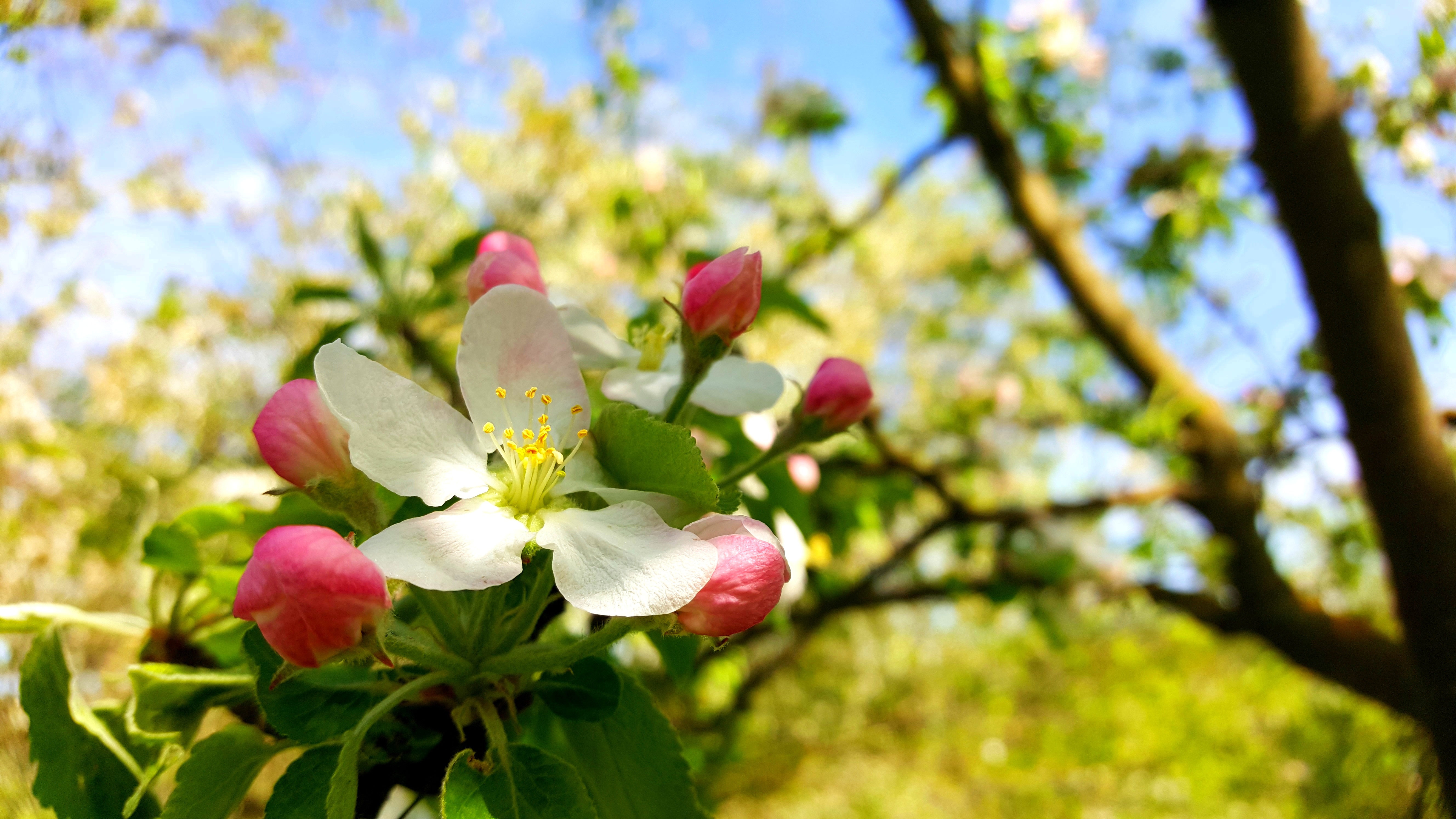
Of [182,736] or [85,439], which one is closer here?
[182,736]

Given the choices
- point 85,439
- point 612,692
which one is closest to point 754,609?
point 612,692

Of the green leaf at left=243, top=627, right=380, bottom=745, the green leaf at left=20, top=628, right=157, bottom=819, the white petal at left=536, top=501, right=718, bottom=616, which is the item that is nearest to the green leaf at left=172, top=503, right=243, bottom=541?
the green leaf at left=20, top=628, right=157, bottom=819

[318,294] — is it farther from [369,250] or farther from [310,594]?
[310,594]

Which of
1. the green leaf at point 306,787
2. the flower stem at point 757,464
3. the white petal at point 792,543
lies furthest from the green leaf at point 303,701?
the white petal at point 792,543

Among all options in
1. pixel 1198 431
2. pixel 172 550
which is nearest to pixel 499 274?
pixel 172 550

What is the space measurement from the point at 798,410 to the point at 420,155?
3.81 metres

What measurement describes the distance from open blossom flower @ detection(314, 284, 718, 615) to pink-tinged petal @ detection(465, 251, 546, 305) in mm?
42

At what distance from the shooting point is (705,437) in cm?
84

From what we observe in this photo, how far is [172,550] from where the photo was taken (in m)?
0.58

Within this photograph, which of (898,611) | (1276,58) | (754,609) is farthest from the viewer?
(898,611)

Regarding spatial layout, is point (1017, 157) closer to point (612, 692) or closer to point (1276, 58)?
point (1276, 58)

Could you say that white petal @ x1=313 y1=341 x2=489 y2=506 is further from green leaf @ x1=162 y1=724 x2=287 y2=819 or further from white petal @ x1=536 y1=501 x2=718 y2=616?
green leaf @ x1=162 y1=724 x2=287 y2=819

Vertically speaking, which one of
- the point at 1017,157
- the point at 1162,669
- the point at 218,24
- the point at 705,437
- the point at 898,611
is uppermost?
the point at 218,24

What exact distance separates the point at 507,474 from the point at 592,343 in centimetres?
12
